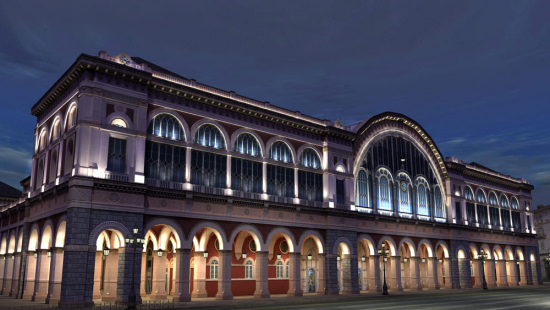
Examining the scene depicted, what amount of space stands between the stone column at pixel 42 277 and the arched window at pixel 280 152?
1898 cm

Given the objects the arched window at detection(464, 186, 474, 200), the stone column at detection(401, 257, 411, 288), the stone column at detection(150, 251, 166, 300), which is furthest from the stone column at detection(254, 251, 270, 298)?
the arched window at detection(464, 186, 474, 200)

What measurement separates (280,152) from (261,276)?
1086 cm

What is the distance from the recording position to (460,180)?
63656 millimetres

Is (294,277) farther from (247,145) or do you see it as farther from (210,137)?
(210,137)

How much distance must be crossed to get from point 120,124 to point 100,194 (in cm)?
519

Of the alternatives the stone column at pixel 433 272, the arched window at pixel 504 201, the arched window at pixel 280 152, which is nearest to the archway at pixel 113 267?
the arched window at pixel 280 152

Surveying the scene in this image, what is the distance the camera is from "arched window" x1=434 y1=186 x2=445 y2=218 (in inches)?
2366

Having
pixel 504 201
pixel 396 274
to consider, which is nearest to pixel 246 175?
pixel 396 274

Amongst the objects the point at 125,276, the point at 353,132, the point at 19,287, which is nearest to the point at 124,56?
the point at 125,276

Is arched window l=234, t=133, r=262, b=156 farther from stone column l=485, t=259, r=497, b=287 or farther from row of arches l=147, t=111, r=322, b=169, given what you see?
stone column l=485, t=259, r=497, b=287

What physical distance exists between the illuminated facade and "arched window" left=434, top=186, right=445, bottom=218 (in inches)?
15.1

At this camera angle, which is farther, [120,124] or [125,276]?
[120,124]

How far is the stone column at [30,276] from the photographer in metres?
37.1

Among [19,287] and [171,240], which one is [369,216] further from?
[19,287]
